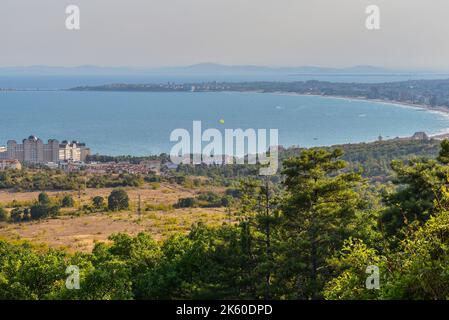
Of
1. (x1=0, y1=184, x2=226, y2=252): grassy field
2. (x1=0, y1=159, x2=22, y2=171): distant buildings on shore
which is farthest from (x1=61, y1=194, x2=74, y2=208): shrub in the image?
(x1=0, y1=159, x2=22, y2=171): distant buildings on shore

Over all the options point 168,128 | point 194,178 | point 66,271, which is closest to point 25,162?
point 194,178

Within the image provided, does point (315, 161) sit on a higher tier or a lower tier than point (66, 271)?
higher

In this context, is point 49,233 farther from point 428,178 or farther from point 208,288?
point 428,178

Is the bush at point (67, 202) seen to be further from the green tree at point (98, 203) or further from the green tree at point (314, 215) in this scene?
the green tree at point (314, 215)

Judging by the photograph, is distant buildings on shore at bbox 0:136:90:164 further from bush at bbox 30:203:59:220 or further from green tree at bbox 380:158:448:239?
green tree at bbox 380:158:448:239

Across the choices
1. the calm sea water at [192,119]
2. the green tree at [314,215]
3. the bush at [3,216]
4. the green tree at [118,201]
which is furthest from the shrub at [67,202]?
the calm sea water at [192,119]

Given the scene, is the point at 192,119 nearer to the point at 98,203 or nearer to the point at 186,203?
the point at 186,203

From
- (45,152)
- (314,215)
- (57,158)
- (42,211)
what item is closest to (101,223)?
(42,211)
